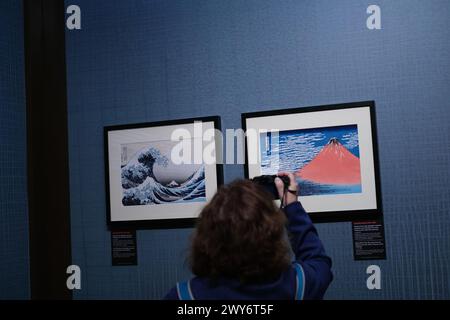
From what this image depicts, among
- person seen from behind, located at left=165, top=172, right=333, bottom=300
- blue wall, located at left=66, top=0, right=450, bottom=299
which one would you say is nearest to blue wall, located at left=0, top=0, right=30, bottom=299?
blue wall, located at left=66, top=0, right=450, bottom=299

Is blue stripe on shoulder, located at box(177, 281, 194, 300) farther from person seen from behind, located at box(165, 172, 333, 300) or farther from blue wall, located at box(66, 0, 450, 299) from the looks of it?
blue wall, located at box(66, 0, 450, 299)

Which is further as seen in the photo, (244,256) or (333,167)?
(333,167)

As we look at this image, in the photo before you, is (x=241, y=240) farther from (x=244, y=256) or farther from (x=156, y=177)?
(x=156, y=177)

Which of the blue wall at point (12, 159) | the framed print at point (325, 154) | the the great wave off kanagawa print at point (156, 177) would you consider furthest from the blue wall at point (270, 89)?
the blue wall at point (12, 159)

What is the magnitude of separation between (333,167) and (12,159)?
5.25 feet

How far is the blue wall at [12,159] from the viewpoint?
9.06ft

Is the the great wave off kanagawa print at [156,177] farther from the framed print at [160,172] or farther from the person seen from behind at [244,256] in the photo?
the person seen from behind at [244,256]

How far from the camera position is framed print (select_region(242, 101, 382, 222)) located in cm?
249

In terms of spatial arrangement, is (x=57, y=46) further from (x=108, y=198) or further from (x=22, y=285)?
(x=22, y=285)

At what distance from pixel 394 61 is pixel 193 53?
960mm

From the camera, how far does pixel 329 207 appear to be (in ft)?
8.27

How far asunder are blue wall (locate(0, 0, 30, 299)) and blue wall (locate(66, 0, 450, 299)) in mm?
256

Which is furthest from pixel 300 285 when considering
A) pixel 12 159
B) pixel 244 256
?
pixel 12 159

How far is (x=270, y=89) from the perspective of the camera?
2.64 meters
